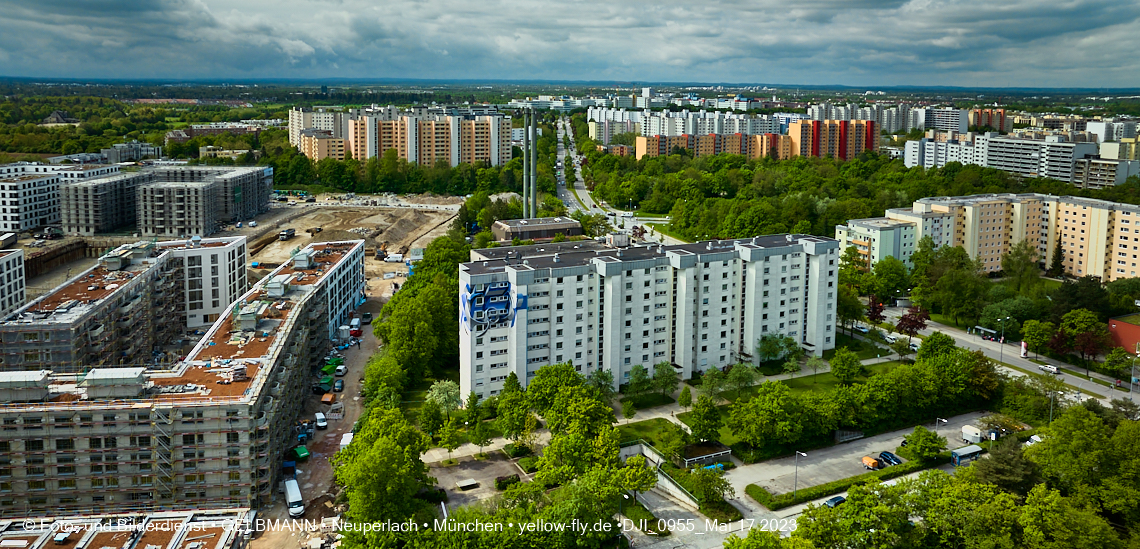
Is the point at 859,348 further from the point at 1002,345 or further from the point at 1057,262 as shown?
the point at 1057,262

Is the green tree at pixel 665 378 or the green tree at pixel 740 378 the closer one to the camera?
the green tree at pixel 740 378

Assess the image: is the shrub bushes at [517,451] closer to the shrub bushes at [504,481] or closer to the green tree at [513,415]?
the green tree at [513,415]

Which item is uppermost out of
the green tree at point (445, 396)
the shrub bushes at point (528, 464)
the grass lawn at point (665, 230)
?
the grass lawn at point (665, 230)

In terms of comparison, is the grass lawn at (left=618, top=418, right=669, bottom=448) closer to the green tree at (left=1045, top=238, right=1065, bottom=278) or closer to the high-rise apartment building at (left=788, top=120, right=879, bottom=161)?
the green tree at (left=1045, top=238, right=1065, bottom=278)

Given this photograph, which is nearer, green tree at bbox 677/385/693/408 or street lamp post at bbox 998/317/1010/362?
green tree at bbox 677/385/693/408

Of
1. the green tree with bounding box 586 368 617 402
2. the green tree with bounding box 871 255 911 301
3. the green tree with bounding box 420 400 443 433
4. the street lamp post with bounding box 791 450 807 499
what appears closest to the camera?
the street lamp post with bounding box 791 450 807 499

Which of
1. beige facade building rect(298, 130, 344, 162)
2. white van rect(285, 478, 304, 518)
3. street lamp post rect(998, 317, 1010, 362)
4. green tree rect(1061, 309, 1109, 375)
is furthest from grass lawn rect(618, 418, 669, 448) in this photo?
beige facade building rect(298, 130, 344, 162)

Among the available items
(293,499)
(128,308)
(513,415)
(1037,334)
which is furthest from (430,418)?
(1037,334)

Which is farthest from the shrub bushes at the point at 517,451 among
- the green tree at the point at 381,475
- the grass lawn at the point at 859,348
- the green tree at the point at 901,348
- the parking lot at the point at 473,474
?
the green tree at the point at 901,348
